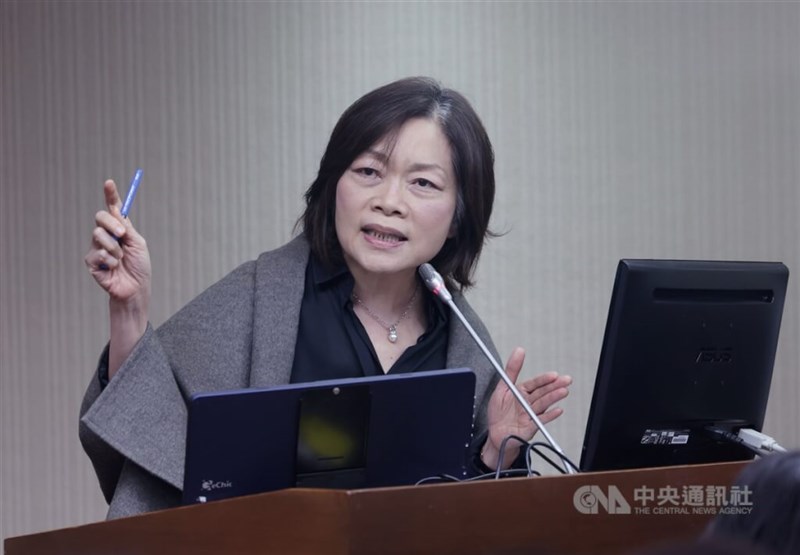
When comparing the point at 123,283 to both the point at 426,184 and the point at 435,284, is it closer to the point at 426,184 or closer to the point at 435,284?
the point at 435,284

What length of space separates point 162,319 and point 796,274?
1.93 m

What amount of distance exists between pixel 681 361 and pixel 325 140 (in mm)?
2023

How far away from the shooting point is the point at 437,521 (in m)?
1.03

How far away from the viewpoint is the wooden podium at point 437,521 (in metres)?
0.98

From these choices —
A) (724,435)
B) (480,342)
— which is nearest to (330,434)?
(480,342)

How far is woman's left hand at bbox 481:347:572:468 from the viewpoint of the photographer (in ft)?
5.42

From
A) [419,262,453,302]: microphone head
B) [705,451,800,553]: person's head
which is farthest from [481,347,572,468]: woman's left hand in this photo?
[705,451,800,553]: person's head

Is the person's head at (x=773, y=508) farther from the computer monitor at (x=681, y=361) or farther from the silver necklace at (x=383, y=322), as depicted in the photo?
the silver necklace at (x=383, y=322)

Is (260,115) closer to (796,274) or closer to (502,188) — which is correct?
(502,188)

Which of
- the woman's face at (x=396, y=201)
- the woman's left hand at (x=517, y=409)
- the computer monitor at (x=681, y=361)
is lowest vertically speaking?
the woman's left hand at (x=517, y=409)

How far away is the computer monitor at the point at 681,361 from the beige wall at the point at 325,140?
1846 mm

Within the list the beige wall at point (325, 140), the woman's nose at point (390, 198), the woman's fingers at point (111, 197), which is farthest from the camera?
the beige wall at point (325, 140)

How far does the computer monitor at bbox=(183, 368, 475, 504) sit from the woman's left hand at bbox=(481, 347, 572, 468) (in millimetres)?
270

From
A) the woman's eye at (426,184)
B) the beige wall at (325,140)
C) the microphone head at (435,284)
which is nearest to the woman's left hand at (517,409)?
the microphone head at (435,284)
